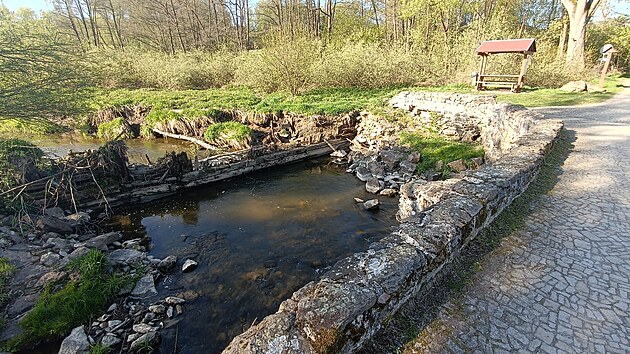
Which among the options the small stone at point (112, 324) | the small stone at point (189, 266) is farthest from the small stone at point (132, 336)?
the small stone at point (189, 266)

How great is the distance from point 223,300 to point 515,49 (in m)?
18.4

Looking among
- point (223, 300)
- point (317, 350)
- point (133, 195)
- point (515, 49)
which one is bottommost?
point (223, 300)

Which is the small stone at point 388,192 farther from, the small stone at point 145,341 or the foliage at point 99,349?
the foliage at point 99,349

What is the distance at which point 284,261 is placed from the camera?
23.5 feet

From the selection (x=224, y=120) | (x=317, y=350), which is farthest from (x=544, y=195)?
(x=224, y=120)

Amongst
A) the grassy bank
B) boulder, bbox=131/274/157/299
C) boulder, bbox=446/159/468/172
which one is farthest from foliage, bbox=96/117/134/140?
boulder, bbox=446/159/468/172

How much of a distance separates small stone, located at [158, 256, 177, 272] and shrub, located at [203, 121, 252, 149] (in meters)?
8.44

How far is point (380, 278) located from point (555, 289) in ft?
7.12

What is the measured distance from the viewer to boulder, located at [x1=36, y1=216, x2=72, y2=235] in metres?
7.55

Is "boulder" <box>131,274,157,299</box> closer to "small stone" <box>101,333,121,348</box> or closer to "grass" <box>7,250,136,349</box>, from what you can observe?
"grass" <box>7,250,136,349</box>

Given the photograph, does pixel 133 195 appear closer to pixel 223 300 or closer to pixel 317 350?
pixel 223 300

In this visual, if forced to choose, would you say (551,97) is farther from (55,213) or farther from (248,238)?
(55,213)

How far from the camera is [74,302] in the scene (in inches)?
213

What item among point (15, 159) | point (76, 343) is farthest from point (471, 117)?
point (15, 159)
